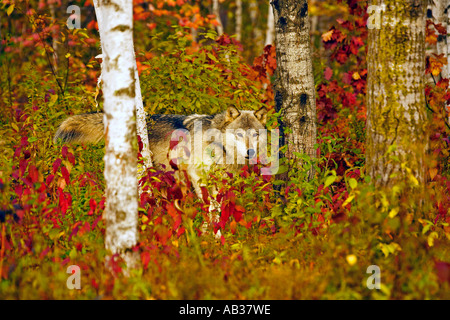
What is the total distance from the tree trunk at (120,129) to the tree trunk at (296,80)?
2577 millimetres

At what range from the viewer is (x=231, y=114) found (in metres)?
6.33

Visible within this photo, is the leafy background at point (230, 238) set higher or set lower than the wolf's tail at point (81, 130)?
lower

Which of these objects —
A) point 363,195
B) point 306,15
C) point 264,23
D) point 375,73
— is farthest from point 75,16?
point 264,23

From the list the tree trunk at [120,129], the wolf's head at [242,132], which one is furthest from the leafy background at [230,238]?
the wolf's head at [242,132]

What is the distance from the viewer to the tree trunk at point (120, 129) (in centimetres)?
385

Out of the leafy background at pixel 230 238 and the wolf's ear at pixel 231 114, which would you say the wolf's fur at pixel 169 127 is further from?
the leafy background at pixel 230 238

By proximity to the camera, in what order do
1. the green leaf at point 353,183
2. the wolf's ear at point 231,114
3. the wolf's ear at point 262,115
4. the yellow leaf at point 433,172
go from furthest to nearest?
the wolf's ear at point 262,115, the wolf's ear at point 231,114, the yellow leaf at point 433,172, the green leaf at point 353,183

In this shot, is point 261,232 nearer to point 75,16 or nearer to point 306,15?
point 306,15

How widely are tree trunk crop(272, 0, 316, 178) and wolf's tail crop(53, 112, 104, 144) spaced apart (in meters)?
2.88

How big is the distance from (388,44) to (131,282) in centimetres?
340

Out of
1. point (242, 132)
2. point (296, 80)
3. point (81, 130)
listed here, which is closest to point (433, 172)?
point (296, 80)

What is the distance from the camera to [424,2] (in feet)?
14.3

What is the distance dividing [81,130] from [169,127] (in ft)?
4.45

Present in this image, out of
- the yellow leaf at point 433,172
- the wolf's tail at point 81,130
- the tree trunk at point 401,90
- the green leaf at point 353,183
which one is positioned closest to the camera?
the green leaf at point 353,183
